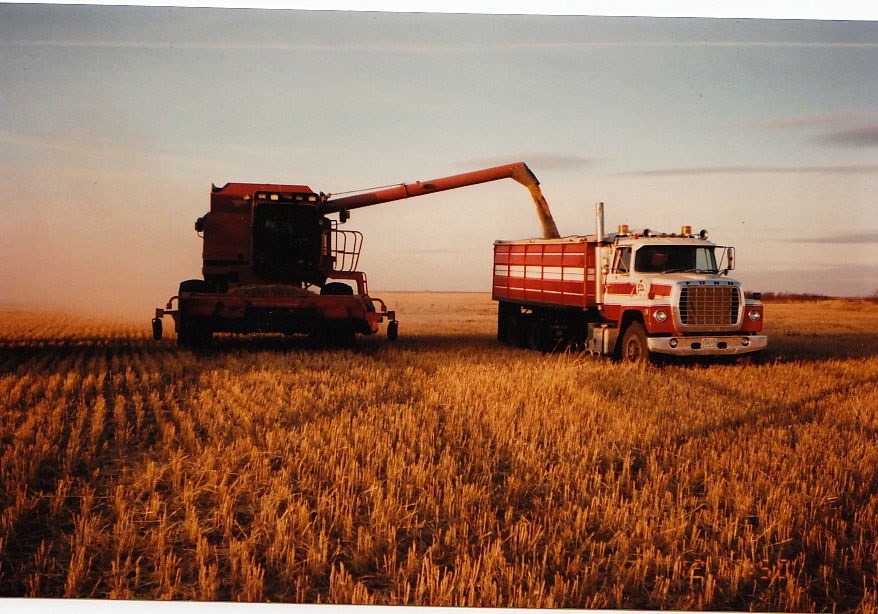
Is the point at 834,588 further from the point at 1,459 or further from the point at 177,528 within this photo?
the point at 1,459

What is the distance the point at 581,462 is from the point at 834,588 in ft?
7.58

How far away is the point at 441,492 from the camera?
20.4 feet

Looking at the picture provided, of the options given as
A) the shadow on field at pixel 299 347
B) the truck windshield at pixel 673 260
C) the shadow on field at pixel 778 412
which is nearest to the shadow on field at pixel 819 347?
the shadow on field at pixel 299 347

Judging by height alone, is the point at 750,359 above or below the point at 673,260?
below

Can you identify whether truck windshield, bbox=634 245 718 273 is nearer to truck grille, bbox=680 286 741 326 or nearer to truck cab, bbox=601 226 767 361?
truck cab, bbox=601 226 767 361

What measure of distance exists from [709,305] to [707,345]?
0.69 metres

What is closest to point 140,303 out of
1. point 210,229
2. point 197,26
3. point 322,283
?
point 210,229

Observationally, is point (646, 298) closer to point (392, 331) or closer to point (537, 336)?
point (537, 336)

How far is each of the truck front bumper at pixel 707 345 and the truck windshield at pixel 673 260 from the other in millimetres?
1347

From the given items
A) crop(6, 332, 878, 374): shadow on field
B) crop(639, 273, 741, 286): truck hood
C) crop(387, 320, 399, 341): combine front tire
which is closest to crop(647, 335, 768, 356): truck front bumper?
crop(6, 332, 878, 374): shadow on field

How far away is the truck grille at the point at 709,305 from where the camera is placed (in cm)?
1377

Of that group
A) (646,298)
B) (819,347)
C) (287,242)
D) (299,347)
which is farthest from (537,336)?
(819,347)

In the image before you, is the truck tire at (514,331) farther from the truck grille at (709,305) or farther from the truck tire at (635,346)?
the truck grille at (709,305)

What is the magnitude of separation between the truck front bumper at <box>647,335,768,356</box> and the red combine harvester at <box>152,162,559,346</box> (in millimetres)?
4972
